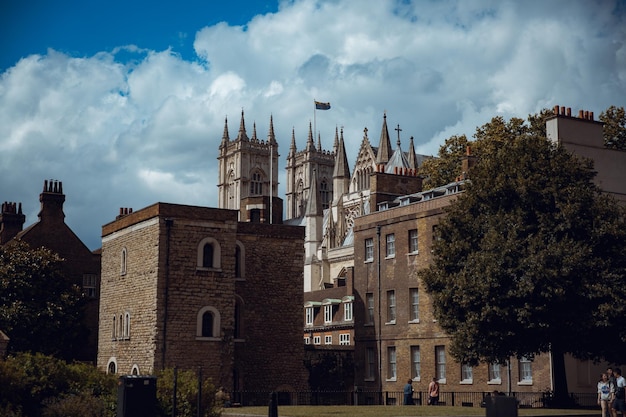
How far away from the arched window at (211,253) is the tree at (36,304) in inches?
437

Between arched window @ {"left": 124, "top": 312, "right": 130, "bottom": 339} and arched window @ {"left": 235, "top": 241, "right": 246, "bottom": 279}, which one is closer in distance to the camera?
arched window @ {"left": 124, "top": 312, "right": 130, "bottom": 339}

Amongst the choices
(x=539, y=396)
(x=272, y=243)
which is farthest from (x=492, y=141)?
(x=539, y=396)

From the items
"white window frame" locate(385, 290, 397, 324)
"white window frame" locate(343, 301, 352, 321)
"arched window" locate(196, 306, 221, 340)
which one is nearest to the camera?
"arched window" locate(196, 306, 221, 340)

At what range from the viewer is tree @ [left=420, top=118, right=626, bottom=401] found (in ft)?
124

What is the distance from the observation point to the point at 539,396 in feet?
146

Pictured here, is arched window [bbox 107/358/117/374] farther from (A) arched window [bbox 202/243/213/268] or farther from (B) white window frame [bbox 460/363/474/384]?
(B) white window frame [bbox 460/363/474/384]

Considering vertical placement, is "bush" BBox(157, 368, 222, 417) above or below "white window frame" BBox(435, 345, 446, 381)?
below

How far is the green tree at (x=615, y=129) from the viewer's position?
6378 cm

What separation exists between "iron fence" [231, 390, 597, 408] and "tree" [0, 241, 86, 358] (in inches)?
497

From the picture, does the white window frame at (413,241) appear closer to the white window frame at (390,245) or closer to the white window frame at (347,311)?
the white window frame at (390,245)

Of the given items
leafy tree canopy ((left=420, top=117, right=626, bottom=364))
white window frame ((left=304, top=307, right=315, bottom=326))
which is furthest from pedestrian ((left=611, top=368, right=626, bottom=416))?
white window frame ((left=304, top=307, right=315, bottom=326))

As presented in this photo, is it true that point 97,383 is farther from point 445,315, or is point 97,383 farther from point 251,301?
point 251,301

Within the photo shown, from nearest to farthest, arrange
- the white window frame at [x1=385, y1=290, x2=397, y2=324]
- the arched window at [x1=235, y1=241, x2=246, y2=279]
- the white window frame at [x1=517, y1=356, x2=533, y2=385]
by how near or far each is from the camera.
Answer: the white window frame at [x1=517, y1=356, x2=533, y2=385] → the arched window at [x1=235, y1=241, x2=246, y2=279] → the white window frame at [x1=385, y1=290, x2=397, y2=324]

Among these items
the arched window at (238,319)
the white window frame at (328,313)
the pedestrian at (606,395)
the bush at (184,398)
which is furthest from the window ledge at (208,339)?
the white window frame at (328,313)
